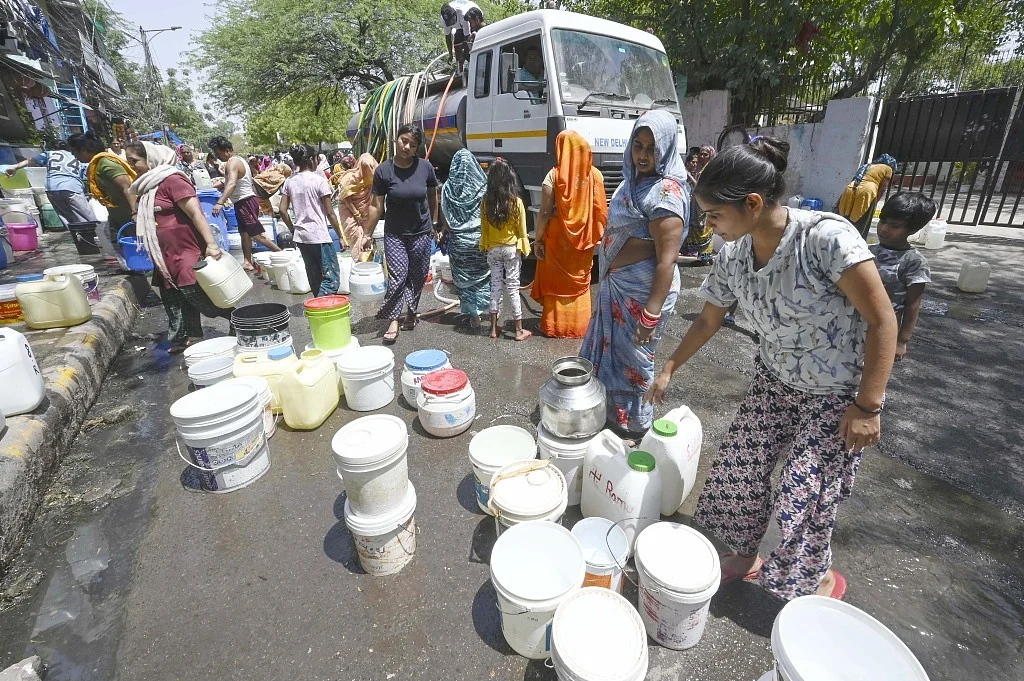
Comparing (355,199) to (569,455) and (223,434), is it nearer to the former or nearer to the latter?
(223,434)

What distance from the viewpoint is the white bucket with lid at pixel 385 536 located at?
1.96m

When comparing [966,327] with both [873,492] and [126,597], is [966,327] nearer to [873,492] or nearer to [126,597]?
[873,492]

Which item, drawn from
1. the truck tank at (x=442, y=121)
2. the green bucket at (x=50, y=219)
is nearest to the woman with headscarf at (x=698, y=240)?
the truck tank at (x=442, y=121)

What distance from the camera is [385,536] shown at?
2.00 m

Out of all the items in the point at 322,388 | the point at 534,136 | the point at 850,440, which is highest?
the point at 534,136

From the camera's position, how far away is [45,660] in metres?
1.78

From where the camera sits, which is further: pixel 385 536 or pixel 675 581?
pixel 385 536

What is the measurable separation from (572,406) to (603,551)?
2.22 feet

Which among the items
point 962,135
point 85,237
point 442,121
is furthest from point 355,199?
point 962,135

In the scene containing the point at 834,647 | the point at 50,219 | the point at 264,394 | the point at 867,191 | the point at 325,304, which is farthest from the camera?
the point at 50,219

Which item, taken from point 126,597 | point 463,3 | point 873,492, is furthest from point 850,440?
Result: point 463,3

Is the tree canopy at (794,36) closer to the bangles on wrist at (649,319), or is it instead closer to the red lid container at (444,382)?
the bangles on wrist at (649,319)

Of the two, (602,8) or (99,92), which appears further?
(99,92)

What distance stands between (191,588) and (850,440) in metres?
2.66
